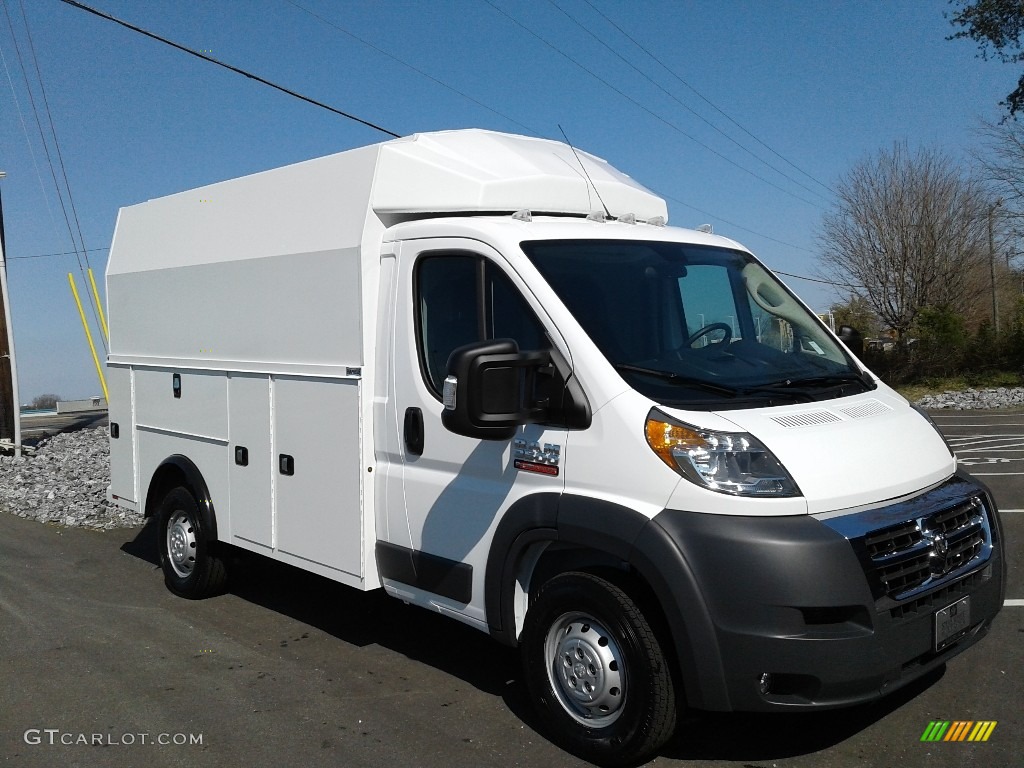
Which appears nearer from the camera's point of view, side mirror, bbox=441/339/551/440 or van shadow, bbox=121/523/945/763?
side mirror, bbox=441/339/551/440

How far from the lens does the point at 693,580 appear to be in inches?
138

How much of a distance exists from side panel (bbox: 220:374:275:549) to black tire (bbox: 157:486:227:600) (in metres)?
0.43

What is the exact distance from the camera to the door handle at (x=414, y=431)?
15.4 ft

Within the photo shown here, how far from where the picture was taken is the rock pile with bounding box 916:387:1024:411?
2220 cm

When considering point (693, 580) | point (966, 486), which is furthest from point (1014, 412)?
point (693, 580)

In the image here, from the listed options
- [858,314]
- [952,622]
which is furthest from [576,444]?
[858,314]

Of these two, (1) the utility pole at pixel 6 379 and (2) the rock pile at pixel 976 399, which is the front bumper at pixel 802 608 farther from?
(2) the rock pile at pixel 976 399

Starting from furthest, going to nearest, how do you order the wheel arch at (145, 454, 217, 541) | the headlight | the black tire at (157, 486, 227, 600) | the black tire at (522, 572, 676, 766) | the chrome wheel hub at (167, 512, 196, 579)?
1. the chrome wheel hub at (167, 512, 196, 579)
2. the black tire at (157, 486, 227, 600)
3. the wheel arch at (145, 454, 217, 541)
4. the black tire at (522, 572, 676, 766)
5. the headlight

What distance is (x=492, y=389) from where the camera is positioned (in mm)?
3914

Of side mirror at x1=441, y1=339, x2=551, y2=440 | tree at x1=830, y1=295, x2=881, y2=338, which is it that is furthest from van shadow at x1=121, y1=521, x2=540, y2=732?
tree at x1=830, y1=295, x2=881, y2=338

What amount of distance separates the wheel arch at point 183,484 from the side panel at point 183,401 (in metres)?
0.25

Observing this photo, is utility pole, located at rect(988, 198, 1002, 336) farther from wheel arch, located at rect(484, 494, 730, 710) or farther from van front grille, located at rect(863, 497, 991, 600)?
wheel arch, located at rect(484, 494, 730, 710)

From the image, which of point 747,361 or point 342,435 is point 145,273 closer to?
point 342,435

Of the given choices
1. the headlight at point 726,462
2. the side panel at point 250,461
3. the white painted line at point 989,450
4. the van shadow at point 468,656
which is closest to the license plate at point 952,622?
the van shadow at point 468,656
